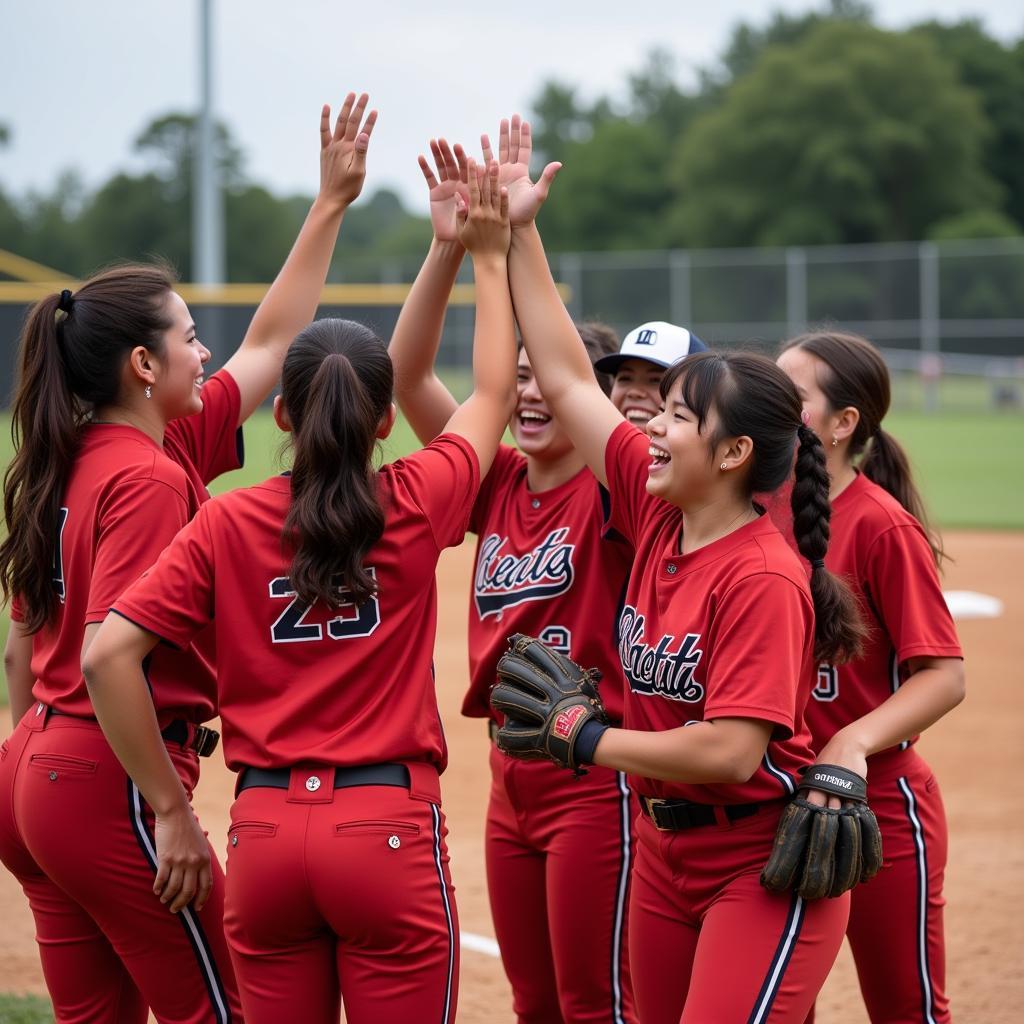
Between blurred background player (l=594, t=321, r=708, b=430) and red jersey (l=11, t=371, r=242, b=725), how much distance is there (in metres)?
1.16

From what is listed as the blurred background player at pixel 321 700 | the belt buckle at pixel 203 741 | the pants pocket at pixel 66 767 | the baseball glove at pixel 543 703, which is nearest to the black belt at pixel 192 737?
the belt buckle at pixel 203 741

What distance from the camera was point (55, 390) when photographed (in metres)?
2.72

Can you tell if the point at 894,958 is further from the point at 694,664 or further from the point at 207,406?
the point at 207,406

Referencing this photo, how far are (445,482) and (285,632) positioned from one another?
41 cm

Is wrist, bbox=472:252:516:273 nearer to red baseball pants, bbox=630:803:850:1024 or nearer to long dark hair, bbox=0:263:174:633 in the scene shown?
long dark hair, bbox=0:263:174:633

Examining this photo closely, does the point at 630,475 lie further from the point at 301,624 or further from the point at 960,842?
the point at 960,842

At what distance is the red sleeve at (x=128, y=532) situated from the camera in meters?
2.51

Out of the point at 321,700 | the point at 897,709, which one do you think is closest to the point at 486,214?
the point at 321,700

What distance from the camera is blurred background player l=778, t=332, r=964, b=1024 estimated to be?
114 inches

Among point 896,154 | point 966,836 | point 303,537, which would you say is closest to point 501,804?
point 303,537

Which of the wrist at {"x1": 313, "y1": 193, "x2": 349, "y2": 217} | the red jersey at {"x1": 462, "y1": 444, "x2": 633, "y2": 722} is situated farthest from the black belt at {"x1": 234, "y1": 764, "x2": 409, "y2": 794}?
the wrist at {"x1": 313, "y1": 193, "x2": 349, "y2": 217}

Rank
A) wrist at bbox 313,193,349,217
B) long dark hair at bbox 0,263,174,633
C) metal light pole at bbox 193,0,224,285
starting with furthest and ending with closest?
metal light pole at bbox 193,0,224,285 < wrist at bbox 313,193,349,217 < long dark hair at bbox 0,263,174,633

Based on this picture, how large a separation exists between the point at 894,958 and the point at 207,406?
6.56ft

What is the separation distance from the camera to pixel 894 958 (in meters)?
2.93
